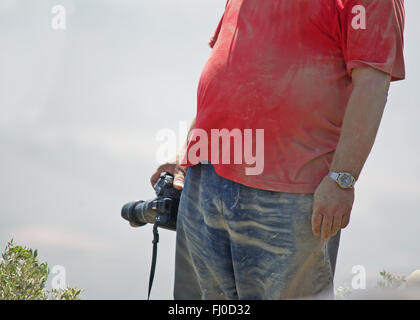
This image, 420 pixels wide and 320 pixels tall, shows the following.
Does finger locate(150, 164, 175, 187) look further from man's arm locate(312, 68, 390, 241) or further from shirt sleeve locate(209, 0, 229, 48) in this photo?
man's arm locate(312, 68, 390, 241)

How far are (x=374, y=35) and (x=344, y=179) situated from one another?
52cm

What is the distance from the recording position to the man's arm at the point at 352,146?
215 cm

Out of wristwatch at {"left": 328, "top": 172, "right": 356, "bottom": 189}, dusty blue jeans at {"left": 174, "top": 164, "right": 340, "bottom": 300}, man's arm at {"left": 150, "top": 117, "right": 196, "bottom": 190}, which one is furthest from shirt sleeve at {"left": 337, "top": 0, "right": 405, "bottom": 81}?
man's arm at {"left": 150, "top": 117, "right": 196, "bottom": 190}

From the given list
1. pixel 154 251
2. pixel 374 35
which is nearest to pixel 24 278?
pixel 154 251

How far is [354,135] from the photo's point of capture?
217cm

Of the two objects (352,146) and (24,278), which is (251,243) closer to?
(352,146)

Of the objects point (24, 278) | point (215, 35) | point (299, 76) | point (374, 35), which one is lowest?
point (24, 278)

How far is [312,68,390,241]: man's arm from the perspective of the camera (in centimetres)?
215

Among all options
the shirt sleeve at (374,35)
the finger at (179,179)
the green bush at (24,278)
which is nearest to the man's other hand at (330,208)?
the shirt sleeve at (374,35)

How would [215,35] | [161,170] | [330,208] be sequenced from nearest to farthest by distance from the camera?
[330,208]
[215,35]
[161,170]

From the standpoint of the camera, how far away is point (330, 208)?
2137 millimetres

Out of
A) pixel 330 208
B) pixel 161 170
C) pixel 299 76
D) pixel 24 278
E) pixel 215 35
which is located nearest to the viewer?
pixel 330 208

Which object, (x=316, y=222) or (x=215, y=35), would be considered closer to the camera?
(x=316, y=222)
